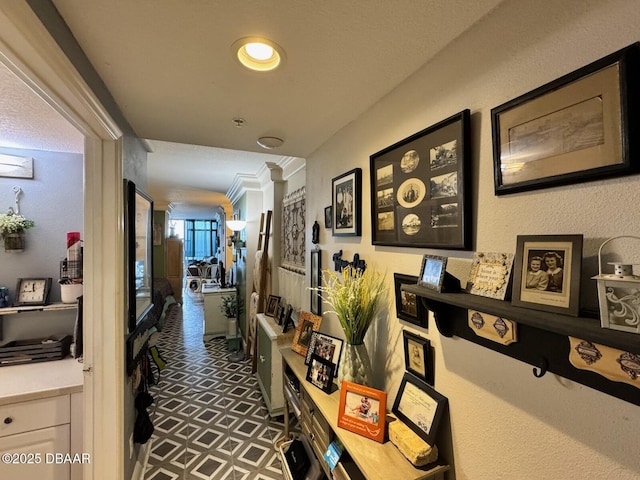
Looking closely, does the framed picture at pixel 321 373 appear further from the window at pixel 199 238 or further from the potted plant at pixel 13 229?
the window at pixel 199 238

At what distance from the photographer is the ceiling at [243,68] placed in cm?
80

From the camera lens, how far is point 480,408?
85cm

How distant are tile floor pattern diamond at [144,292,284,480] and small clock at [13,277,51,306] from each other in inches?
51.9

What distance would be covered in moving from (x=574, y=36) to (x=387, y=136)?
69 cm

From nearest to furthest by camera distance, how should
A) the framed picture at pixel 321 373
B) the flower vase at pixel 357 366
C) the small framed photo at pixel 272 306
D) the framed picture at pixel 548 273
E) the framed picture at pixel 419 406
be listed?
1. the framed picture at pixel 548 273
2. the framed picture at pixel 419 406
3. the flower vase at pixel 357 366
4. the framed picture at pixel 321 373
5. the small framed photo at pixel 272 306

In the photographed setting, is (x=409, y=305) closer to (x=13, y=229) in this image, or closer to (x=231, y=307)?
(x=13, y=229)

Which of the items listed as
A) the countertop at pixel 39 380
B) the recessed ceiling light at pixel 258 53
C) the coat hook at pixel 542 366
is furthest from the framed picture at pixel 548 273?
the countertop at pixel 39 380

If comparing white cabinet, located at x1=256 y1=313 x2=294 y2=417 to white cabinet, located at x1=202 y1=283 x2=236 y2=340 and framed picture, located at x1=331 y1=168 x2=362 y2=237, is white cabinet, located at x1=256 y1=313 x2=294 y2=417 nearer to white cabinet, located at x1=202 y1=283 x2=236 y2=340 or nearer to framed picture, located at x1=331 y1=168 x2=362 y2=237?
framed picture, located at x1=331 y1=168 x2=362 y2=237

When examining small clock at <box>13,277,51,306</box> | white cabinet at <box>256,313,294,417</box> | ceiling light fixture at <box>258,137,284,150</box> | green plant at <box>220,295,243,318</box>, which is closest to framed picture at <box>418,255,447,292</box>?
ceiling light fixture at <box>258,137,284,150</box>

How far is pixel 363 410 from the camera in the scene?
3.81ft

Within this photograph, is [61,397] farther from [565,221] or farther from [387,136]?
[565,221]

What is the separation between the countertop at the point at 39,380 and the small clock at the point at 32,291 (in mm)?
391

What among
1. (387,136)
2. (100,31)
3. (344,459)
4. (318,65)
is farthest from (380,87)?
(344,459)

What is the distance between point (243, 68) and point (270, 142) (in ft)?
2.50
